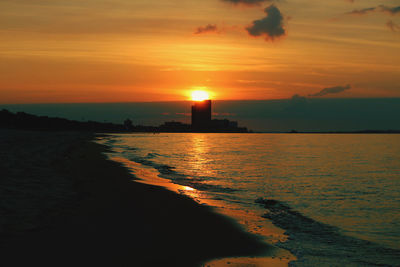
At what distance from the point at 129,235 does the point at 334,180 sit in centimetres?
2548

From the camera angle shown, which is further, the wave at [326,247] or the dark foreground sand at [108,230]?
the wave at [326,247]

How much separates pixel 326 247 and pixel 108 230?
22.0 ft

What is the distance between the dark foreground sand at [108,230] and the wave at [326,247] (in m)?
1.18

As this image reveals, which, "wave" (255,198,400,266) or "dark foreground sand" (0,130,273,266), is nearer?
"dark foreground sand" (0,130,273,266)

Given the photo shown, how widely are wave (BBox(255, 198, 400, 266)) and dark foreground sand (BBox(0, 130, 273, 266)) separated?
46.5 inches

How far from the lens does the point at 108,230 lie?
11.3 metres

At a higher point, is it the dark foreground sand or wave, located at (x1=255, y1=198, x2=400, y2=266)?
the dark foreground sand

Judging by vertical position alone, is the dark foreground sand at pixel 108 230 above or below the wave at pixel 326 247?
above

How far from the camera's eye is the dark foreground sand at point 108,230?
891cm

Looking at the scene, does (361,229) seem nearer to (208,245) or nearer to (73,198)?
(208,245)

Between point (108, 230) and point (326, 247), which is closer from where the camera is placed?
point (108, 230)

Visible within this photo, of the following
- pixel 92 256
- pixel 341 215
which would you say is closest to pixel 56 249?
pixel 92 256

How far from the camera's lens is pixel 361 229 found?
1473cm

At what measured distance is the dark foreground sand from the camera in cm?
891
